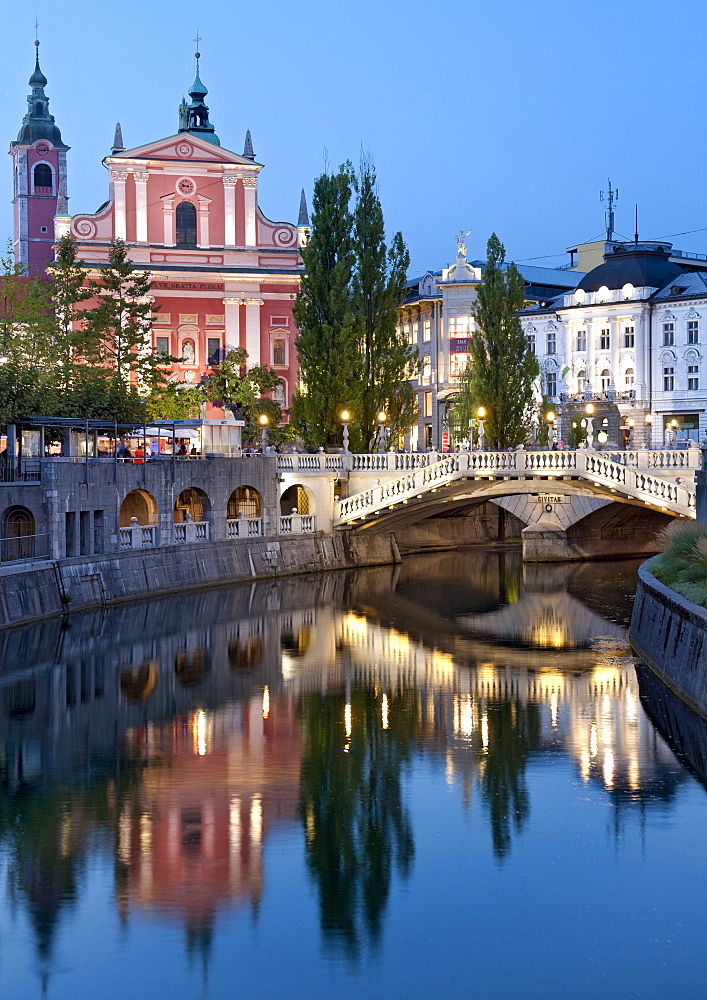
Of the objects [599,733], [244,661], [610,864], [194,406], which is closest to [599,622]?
[244,661]

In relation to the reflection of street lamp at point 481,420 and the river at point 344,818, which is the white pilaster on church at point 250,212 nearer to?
the reflection of street lamp at point 481,420

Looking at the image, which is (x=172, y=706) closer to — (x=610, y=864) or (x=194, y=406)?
(x=610, y=864)

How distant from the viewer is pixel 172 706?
32.8 m

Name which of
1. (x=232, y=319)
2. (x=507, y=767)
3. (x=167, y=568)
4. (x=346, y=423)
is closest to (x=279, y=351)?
(x=232, y=319)

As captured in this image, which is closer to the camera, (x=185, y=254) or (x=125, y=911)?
(x=125, y=911)

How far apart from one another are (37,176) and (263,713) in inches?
3722

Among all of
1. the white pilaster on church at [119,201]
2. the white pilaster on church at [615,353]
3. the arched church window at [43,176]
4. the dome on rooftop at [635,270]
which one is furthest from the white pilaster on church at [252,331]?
the arched church window at [43,176]

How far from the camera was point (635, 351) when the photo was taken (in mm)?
92625

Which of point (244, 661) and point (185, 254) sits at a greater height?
point (185, 254)

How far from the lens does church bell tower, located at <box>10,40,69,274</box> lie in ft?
366

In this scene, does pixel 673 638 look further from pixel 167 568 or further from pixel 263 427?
pixel 263 427

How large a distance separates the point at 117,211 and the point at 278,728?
180ft

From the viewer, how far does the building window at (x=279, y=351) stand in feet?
273

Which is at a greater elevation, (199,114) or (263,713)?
(199,114)
